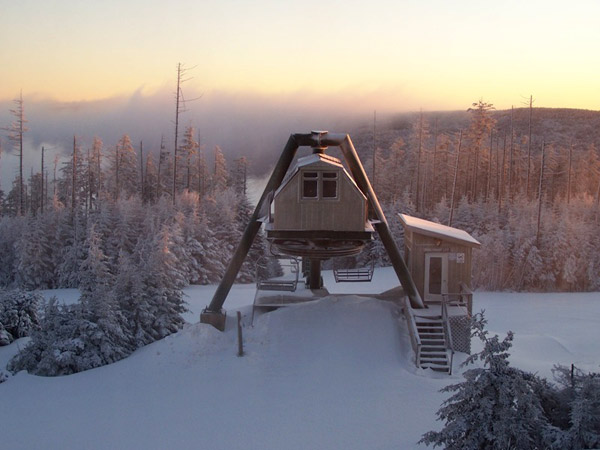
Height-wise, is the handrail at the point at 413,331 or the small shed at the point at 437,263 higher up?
the small shed at the point at 437,263

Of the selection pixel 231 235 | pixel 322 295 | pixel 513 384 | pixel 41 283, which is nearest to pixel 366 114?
pixel 231 235

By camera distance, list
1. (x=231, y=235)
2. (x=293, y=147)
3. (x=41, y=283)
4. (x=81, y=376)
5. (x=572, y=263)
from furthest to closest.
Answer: (x=231, y=235)
(x=41, y=283)
(x=572, y=263)
(x=293, y=147)
(x=81, y=376)

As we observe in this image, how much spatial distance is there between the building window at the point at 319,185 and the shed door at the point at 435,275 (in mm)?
5109

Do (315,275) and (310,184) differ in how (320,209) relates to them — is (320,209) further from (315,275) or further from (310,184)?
(315,275)

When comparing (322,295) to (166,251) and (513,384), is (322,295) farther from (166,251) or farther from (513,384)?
(166,251)

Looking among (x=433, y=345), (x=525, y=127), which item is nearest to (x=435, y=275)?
(x=433, y=345)

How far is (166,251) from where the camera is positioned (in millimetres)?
33438

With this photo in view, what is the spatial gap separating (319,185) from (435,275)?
246 inches

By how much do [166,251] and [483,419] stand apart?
93.4ft

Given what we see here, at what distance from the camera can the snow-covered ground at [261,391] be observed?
453 inches

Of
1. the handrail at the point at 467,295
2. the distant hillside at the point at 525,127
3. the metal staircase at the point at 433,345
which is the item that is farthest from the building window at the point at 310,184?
the distant hillside at the point at 525,127

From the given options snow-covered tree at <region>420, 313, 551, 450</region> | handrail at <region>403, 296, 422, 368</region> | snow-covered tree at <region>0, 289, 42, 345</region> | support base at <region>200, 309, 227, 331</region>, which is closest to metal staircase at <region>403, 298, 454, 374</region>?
handrail at <region>403, 296, 422, 368</region>

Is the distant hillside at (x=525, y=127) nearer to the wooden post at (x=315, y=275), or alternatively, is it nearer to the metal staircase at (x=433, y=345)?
the wooden post at (x=315, y=275)

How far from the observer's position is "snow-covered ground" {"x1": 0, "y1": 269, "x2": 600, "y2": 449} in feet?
37.7
